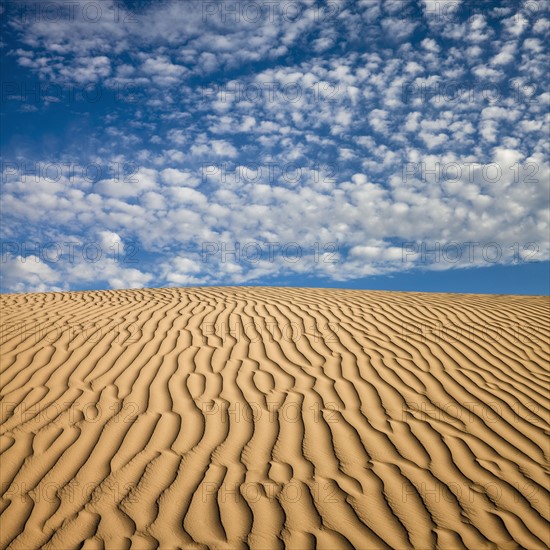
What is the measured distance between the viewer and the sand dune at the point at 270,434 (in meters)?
2.80

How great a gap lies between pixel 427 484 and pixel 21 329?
19.3 ft

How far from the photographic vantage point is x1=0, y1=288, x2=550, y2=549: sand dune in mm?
2797

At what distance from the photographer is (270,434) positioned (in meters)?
3.71

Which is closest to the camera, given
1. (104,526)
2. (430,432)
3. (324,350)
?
(104,526)

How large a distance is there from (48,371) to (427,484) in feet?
13.6

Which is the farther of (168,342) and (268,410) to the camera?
(168,342)

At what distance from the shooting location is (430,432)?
390 centimetres

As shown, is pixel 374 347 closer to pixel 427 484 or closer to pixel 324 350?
pixel 324 350

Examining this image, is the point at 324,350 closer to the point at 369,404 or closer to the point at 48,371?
the point at 369,404

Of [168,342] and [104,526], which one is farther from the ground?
[168,342]

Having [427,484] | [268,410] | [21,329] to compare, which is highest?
[21,329]

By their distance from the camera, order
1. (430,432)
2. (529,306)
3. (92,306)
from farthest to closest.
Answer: (529,306) < (92,306) < (430,432)

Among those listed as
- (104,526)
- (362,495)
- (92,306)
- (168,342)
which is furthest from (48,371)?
(362,495)

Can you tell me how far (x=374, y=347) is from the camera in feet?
19.0
